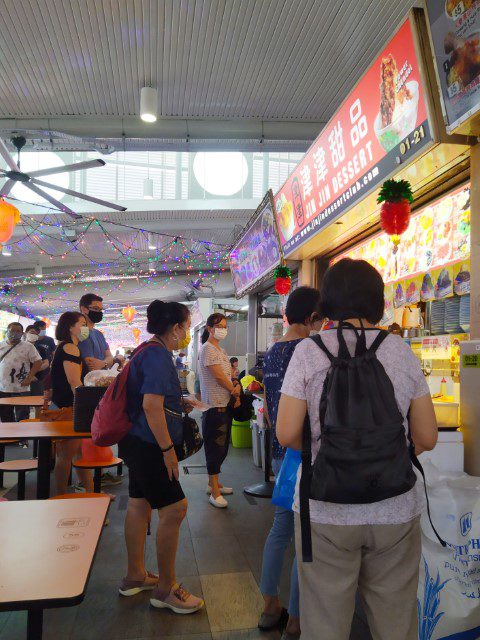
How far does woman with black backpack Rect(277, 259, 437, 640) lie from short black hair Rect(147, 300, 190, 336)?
1.41 meters

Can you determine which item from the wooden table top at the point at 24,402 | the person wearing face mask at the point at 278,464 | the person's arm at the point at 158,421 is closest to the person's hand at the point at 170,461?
the person's arm at the point at 158,421

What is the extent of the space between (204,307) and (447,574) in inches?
596

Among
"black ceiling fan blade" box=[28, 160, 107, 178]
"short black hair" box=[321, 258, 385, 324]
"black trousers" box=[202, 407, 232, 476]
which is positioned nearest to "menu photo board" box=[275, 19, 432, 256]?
"short black hair" box=[321, 258, 385, 324]

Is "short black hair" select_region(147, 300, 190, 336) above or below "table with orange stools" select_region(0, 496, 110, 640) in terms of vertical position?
above

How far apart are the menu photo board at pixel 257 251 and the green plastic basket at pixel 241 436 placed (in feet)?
7.38

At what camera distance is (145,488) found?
9.02ft

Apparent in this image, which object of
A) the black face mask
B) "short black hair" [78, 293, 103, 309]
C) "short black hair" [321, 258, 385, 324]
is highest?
"short black hair" [78, 293, 103, 309]

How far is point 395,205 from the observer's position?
10.2 ft

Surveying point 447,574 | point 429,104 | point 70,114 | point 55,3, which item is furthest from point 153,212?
point 447,574

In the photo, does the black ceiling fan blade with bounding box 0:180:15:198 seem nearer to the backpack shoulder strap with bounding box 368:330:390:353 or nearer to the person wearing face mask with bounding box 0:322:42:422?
the person wearing face mask with bounding box 0:322:42:422

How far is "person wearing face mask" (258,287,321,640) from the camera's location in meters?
2.49

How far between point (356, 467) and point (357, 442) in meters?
0.07

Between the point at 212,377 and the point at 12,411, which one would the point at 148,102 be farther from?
the point at 12,411

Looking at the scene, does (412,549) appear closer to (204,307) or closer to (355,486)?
(355,486)
